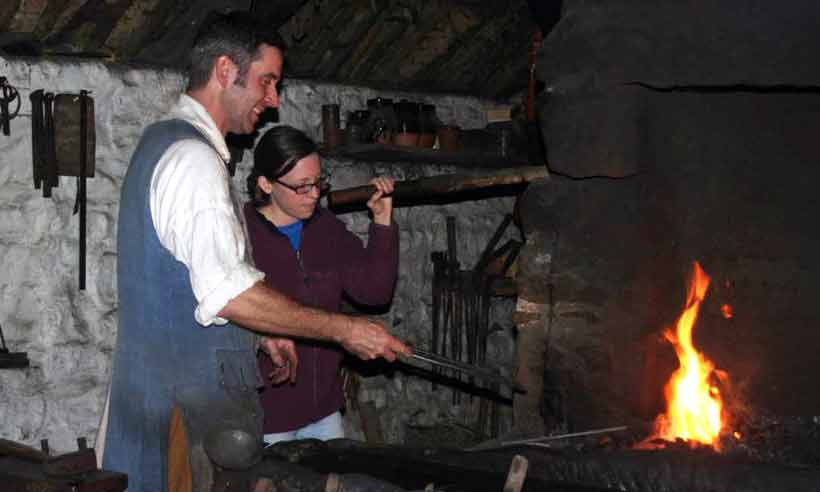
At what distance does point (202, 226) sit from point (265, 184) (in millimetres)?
1388

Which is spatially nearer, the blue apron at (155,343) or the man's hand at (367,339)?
the blue apron at (155,343)

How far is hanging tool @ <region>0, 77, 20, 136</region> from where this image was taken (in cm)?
444

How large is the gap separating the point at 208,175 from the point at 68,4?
6.92 ft

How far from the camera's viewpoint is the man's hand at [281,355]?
3400 millimetres

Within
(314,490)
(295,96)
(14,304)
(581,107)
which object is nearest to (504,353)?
(295,96)

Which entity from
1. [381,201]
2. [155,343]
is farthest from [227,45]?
[381,201]

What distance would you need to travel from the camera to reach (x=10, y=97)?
4.47 m

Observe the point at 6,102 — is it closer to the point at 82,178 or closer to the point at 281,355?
the point at 82,178

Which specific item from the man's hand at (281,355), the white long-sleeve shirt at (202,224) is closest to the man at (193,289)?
the white long-sleeve shirt at (202,224)

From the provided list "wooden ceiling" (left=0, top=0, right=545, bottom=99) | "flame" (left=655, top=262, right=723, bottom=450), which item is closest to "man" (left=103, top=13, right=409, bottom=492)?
"flame" (left=655, top=262, right=723, bottom=450)

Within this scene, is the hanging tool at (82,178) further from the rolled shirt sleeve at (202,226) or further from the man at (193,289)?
the rolled shirt sleeve at (202,226)

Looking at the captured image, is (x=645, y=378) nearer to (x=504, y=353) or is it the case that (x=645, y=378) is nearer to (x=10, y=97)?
(x=504, y=353)

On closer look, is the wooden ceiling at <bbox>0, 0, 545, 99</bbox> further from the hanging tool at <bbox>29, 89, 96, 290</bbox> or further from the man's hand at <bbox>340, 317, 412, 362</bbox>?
the man's hand at <bbox>340, 317, 412, 362</bbox>

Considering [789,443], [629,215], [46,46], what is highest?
[46,46]
